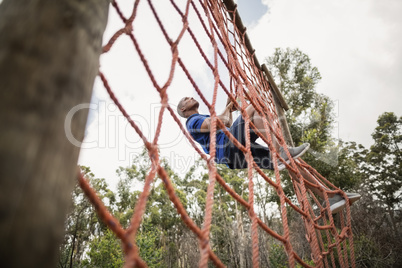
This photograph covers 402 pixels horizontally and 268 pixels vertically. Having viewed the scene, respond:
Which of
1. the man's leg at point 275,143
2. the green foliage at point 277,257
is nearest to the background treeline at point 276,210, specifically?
the green foliage at point 277,257

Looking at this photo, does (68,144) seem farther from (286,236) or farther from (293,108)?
(293,108)

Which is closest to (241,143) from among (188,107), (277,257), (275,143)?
(275,143)

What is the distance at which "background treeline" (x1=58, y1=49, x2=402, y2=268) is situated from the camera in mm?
4992

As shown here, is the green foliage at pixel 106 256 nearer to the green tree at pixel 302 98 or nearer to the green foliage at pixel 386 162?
the green tree at pixel 302 98

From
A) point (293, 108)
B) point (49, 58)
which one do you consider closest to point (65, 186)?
point (49, 58)

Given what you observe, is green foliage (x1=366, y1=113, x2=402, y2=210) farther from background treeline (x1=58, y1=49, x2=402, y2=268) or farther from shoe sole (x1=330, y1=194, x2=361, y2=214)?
shoe sole (x1=330, y1=194, x2=361, y2=214)

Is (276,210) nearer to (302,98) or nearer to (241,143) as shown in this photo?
(302,98)

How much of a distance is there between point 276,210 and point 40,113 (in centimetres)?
1181

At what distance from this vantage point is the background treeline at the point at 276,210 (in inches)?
197

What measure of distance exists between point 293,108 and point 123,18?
816 cm

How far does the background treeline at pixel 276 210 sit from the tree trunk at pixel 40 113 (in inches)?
106

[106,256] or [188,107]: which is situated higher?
[188,107]

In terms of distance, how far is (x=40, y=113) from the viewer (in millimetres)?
235

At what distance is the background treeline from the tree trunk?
270cm
